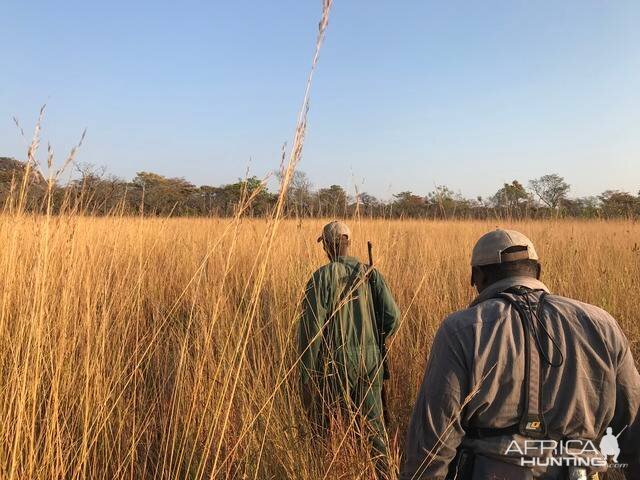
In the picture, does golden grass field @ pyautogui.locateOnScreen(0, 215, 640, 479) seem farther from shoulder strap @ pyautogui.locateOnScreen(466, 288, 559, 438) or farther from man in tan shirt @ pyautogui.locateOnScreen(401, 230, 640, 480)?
shoulder strap @ pyautogui.locateOnScreen(466, 288, 559, 438)

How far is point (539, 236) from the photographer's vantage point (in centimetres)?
523

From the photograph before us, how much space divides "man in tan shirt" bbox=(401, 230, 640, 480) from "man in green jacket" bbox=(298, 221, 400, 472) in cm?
95

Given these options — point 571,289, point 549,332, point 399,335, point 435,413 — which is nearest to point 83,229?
point 399,335

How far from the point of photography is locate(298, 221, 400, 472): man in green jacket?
6.83 ft

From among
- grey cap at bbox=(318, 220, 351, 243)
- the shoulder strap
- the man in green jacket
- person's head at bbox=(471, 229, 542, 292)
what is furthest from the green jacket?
the shoulder strap

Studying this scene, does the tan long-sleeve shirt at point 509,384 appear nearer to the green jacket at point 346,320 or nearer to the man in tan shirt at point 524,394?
the man in tan shirt at point 524,394

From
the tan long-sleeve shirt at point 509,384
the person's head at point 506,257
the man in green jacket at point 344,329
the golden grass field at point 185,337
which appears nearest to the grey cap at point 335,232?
the man in green jacket at point 344,329

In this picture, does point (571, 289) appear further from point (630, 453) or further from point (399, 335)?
point (630, 453)

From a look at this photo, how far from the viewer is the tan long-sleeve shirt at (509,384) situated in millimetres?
1036

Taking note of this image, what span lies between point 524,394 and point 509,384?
0.05 metres

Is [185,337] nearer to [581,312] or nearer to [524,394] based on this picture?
[524,394]

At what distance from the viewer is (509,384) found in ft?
3.39

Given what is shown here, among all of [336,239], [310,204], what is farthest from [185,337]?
[310,204]

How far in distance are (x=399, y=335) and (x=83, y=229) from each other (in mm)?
2299
